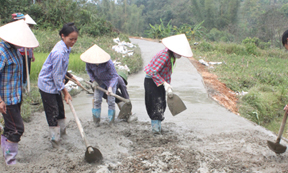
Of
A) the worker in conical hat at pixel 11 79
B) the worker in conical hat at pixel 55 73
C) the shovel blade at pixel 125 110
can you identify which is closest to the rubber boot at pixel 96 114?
the shovel blade at pixel 125 110

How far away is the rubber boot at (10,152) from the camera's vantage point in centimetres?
249

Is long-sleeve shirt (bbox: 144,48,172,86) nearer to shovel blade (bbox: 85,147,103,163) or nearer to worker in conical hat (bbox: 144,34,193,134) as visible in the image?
worker in conical hat (bbox: 144,34,193,134)

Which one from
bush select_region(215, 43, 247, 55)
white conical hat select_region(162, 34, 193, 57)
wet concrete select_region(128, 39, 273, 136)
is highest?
white conical hat select_region(162, 34, 193, 57)

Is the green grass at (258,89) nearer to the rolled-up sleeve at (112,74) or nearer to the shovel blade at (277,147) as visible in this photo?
the shovel blade at (277,147)

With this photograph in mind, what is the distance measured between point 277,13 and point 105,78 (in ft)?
90.6

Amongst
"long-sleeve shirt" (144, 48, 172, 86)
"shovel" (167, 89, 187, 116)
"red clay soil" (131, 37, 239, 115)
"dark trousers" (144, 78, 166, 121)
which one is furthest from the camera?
"red clay soil" (131, 37, 239, 115)

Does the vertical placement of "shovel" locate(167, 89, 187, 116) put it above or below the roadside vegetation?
above

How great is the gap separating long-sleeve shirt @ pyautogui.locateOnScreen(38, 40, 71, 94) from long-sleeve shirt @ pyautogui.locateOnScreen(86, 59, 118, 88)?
91 centimetres

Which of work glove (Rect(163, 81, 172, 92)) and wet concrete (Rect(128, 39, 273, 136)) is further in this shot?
wet concrete (Rect(128, 39, 273, 136))

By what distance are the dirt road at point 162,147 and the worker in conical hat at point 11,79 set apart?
29cm

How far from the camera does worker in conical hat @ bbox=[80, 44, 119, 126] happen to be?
3.46 m

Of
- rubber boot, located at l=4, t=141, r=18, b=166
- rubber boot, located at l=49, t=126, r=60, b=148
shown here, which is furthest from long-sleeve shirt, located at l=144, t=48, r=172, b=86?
rubber boot, located at l=4, t=141, r=18, b=166

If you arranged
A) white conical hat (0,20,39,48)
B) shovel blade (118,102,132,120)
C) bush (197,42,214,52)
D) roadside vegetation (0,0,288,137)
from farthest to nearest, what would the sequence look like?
bush (197,42,214,52) < roadside vegetation (0,0,288,137) < shovel blade (118,102,132,120) < white conical hat (0,20,39,48)

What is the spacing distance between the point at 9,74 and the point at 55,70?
16.5 inches
